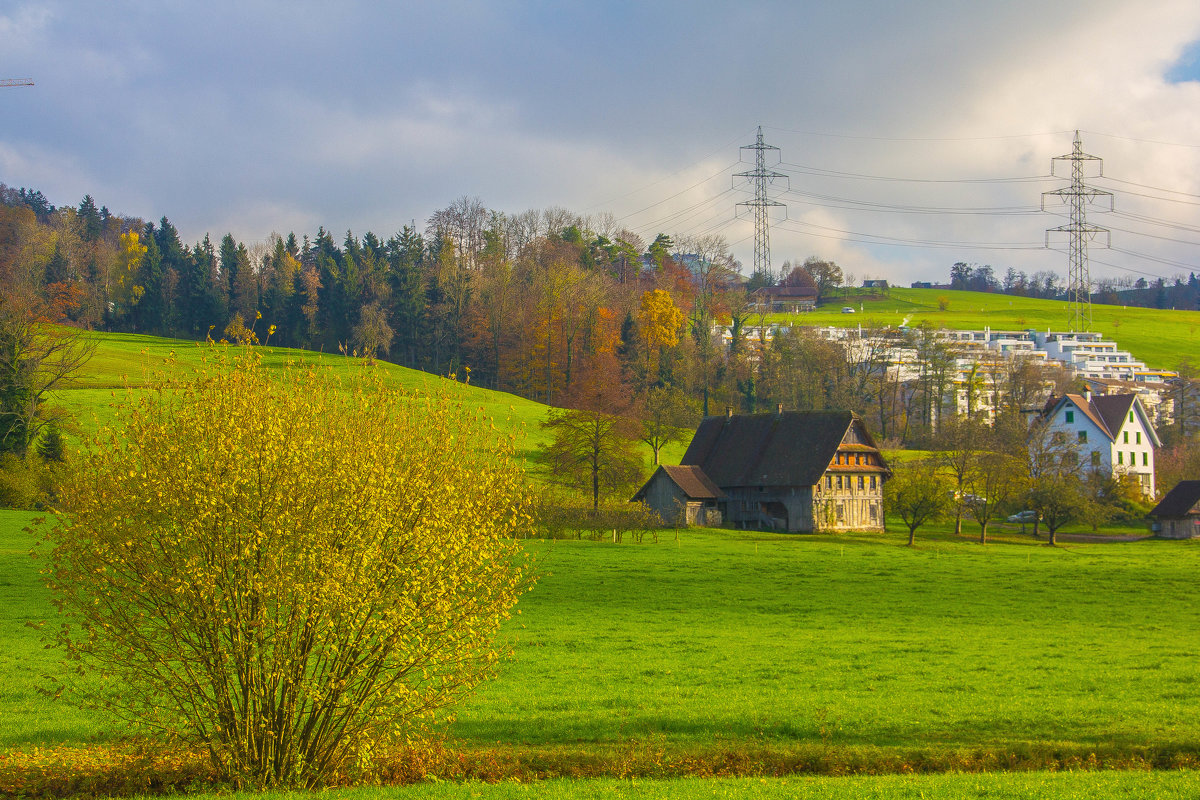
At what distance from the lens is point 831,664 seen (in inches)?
897

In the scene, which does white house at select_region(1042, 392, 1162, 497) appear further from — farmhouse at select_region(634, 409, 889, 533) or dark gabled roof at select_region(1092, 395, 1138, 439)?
farmhouse at select_region(634, 409, 889, 533)

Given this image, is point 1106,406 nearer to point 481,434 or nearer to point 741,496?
point 741,496

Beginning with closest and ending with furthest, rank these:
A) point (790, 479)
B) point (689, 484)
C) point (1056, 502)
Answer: point (1056, 502), point (689, 484), point (790, 479)

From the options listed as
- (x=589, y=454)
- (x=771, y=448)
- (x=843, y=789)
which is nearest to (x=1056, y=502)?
(x=771, y=448)

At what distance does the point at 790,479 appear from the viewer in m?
66.6

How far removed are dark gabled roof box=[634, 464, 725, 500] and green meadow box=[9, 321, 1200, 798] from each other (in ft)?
75.3

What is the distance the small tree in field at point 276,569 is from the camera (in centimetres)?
1177

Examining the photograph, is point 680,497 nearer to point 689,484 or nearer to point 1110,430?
point 689,484

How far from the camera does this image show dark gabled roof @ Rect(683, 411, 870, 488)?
6731 cm

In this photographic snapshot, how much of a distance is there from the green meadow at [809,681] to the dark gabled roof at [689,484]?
75.3 ft

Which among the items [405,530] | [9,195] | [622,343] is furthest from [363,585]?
[9,195]

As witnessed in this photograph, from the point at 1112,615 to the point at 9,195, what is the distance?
212968 millimetres

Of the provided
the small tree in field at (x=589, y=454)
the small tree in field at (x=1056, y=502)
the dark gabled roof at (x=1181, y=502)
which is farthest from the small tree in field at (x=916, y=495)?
the small tree in field at (x=589, y=454)

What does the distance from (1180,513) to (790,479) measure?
93.8 feet
